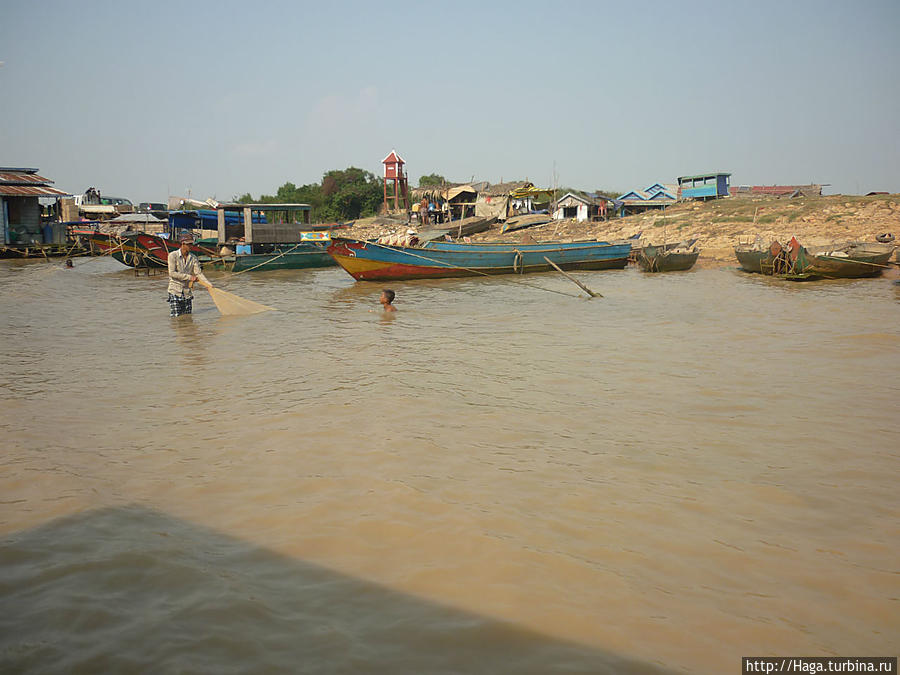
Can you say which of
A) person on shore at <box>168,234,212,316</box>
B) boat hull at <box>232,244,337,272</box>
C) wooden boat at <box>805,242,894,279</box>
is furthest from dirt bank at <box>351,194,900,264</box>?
person on shore at <box>168,234,212,316</box>

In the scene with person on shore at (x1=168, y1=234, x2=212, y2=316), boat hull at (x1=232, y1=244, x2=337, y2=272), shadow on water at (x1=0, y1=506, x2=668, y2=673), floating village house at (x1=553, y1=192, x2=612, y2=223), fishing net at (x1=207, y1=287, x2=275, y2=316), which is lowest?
shadow on water at (x1=0, y1=506, x2=668, y2=673)

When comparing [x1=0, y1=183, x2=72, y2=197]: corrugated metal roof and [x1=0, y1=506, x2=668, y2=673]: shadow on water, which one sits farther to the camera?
[x1=0, y1=183, x2=72, y2=197]: corrugated metal roof

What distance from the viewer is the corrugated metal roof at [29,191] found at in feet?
85.9

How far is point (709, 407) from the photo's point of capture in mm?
5137

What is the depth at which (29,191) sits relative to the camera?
89.5ft

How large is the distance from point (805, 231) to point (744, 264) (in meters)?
6.11

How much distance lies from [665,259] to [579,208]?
1689 cm

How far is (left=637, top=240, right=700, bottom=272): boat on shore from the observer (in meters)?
20.7

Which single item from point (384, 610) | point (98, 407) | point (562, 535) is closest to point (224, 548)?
point (384, 610)

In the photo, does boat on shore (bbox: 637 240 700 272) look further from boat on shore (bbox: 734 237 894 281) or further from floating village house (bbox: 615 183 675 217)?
floating village house (bbox: 615 183 675 217)

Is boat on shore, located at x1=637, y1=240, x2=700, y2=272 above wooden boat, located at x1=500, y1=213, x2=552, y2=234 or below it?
below

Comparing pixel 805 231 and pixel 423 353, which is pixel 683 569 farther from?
pixel 805 231

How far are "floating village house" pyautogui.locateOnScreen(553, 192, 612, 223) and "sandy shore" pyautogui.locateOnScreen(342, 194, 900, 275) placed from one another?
9.12 ft

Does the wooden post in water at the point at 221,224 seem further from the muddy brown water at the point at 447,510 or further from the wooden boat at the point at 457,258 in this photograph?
the muddy brown water at the point at 447,510
